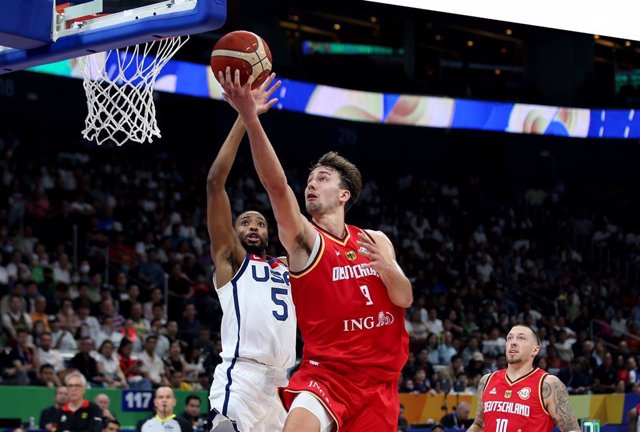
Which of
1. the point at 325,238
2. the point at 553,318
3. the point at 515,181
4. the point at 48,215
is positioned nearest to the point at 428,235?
the point at 553,318

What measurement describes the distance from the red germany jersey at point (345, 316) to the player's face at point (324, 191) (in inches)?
8.3

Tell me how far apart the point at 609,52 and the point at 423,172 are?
6053 millimetres

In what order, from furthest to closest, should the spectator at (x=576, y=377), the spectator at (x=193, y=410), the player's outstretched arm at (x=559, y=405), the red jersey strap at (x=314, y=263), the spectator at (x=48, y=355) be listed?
1. the spectator at (x=576, y=377)
2. the spectator at (x=48, y=355)
3. the spectator at (x=193, y=410)
4. the player's outstretched arm at (x=559, y=405)
5. the red jersey strap at (x=314, y=263)

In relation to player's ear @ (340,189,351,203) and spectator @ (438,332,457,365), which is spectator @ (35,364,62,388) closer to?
spectator @ (438,332,457,365)

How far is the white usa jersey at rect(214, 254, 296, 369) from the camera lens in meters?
6.18

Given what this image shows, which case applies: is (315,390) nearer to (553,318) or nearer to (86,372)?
(86,372)

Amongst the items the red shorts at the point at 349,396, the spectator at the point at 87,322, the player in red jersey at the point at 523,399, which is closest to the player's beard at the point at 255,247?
the red shorts at the point at 349,396

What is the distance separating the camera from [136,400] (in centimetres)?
1157

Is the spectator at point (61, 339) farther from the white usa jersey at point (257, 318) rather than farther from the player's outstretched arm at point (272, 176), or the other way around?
the player's outstretched arm at point (272, 176)

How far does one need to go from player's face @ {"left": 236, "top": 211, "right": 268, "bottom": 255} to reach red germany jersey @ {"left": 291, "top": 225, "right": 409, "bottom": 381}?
128 centimetres

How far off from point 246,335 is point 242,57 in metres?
1.77

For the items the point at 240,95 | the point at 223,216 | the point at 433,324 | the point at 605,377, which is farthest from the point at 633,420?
the point at 240,95

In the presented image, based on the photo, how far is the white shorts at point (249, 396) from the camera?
6.11m

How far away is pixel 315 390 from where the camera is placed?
16.3ft
